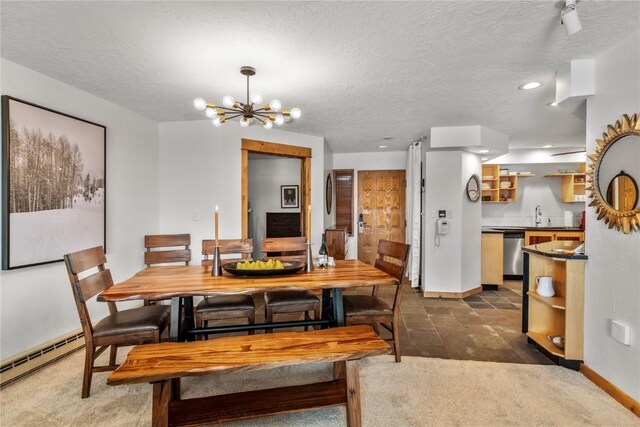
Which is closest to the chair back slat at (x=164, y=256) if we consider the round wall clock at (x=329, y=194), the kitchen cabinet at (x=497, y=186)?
the round wall clock at (x=329, y=194)

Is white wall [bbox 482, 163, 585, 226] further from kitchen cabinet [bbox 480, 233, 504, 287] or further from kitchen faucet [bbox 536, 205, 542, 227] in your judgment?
kitchen cabinet [bbox 480, 233, 504, 287]

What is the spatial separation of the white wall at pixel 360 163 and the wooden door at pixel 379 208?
0.25ft

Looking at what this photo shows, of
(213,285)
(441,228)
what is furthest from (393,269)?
(441,228)

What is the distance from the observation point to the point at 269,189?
668 centimetres

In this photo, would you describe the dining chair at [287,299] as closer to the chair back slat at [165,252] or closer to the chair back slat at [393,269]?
the chair back slat at [393,269]

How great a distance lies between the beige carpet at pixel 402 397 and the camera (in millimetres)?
1926

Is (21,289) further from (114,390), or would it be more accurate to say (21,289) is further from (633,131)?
(633,131)

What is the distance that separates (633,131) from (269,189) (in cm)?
548

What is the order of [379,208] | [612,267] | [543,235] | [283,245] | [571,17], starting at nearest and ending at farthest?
[571,17]
[612,267]
[283,245]
[543,235]
[379,208]

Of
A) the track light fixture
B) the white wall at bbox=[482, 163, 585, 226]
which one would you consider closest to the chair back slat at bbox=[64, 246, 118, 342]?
the track light fixture

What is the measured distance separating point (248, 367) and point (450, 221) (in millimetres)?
3848

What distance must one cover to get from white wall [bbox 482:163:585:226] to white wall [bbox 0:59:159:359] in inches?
234

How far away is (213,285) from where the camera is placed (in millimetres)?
2014

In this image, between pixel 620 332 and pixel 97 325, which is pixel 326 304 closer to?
pixel 97 325
